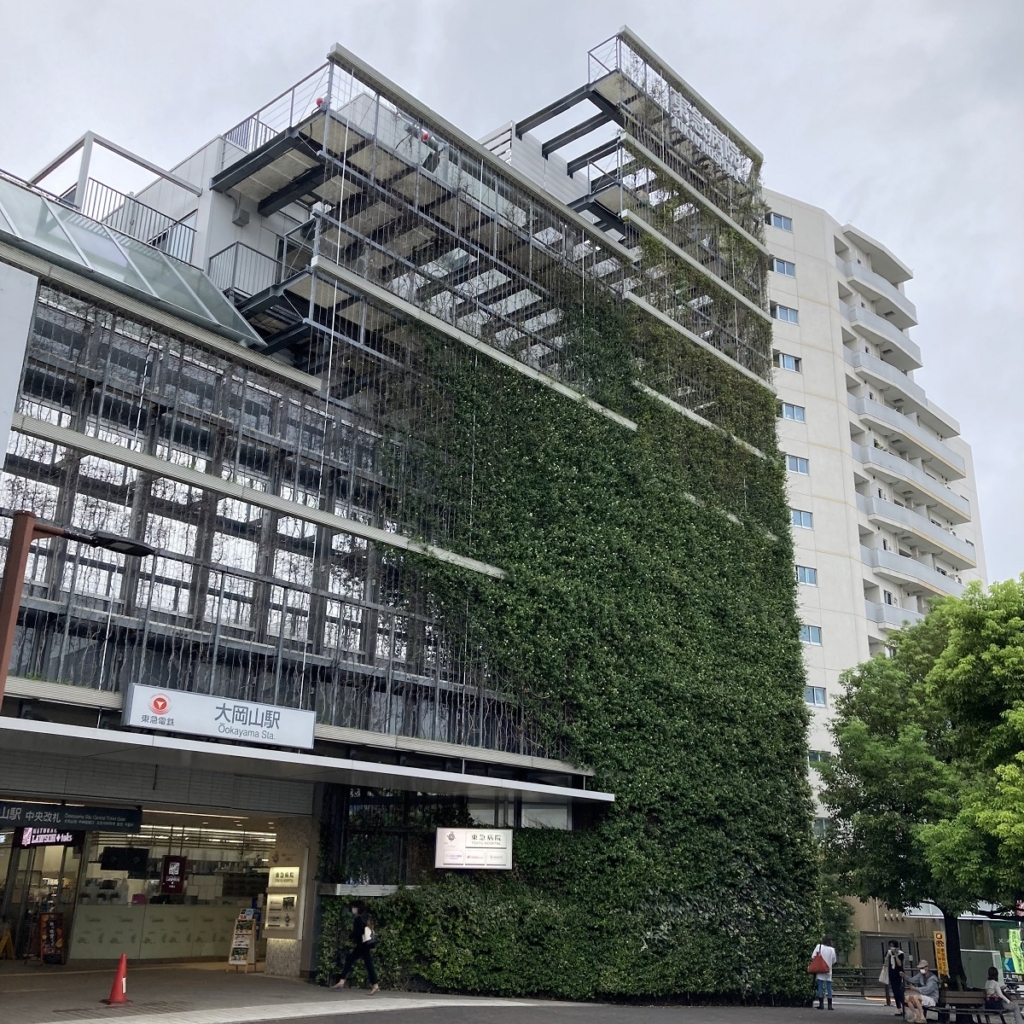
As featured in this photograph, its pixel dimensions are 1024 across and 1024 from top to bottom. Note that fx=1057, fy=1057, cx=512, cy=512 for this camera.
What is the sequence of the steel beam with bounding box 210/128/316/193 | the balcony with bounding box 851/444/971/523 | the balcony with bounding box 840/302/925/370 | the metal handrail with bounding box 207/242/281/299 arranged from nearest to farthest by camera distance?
the steel beam with bounding box 210/128/316/193 < the metal handrail with bounding box 207/242/281/299 < the balcony with bounding box 851/444/971/523 < the balcony with bounding box 840/302/925/370

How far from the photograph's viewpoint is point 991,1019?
21297 mm

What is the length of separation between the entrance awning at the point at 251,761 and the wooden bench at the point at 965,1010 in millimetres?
7318

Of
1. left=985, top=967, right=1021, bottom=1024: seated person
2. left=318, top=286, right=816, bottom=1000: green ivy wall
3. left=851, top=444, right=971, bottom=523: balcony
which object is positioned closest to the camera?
left=985, top=967, right=1021, bottom=1024: seated person

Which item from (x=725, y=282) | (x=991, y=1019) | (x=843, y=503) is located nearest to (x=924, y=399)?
(x=843, y=503)

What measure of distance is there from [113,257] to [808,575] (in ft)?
111

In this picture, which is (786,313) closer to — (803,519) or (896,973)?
(803,519)

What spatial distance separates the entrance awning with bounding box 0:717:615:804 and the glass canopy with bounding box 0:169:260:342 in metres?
8.45

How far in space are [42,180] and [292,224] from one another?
709cm

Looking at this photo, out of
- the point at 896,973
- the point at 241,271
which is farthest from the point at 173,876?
the point at 896,973

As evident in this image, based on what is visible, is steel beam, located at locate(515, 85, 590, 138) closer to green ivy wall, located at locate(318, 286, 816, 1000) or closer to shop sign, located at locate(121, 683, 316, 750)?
green ivy wall, located at locate(318, 286, 816, 1000)

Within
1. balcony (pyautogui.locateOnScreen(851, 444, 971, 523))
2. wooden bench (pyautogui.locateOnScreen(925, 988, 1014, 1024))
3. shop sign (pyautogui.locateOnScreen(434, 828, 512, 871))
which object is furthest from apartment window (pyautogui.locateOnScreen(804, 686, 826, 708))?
shop sign (pyautogui.locateOnScreen(434, 828, 512, 871))

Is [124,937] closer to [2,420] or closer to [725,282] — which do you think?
[2,420]

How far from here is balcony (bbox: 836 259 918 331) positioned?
55.1 metres

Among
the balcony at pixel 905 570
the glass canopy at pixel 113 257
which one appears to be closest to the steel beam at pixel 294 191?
the glass canopy at pixel 113 257
